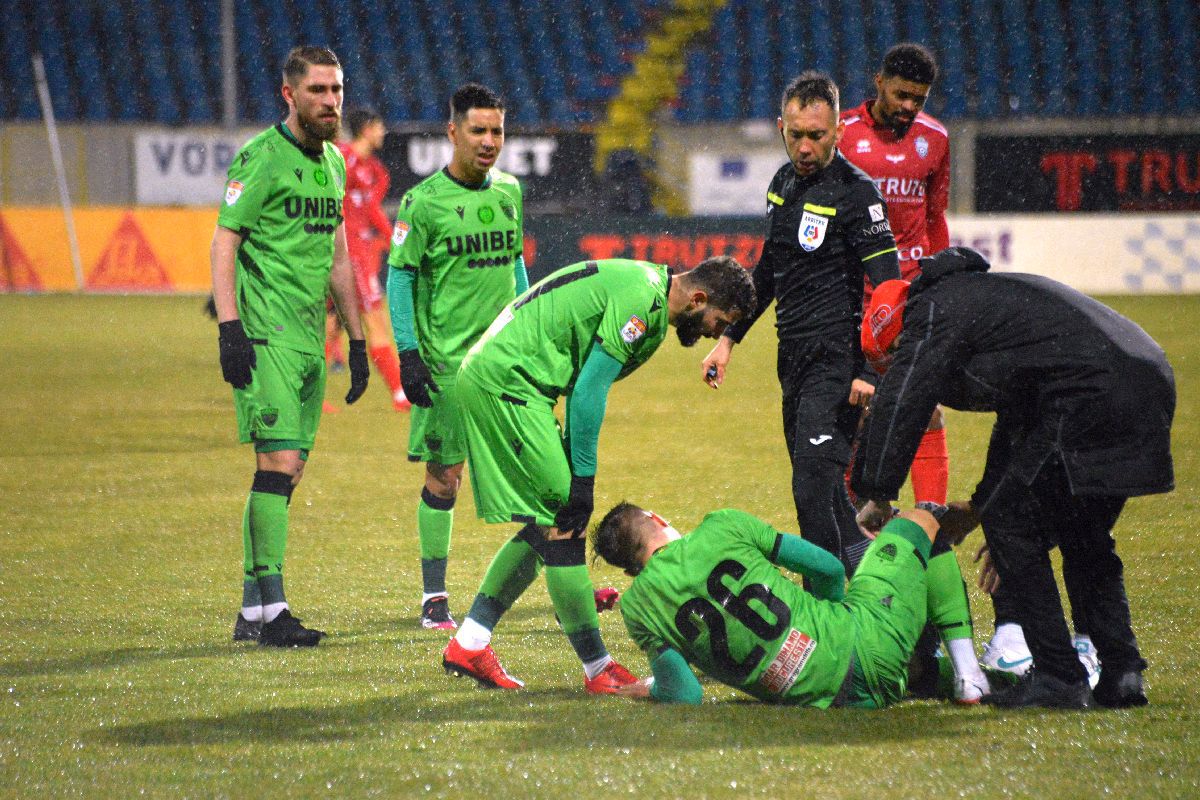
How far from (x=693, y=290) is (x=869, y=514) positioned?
6.39 ft

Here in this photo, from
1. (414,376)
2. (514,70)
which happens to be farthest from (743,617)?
(514,70)

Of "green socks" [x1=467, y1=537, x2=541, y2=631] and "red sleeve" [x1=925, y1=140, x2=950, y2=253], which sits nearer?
"green socks" [x1=467, y1=537, x2=541, y2=631]

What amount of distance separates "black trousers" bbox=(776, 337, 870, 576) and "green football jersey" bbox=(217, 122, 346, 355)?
173cm

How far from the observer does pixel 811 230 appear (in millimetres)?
5258

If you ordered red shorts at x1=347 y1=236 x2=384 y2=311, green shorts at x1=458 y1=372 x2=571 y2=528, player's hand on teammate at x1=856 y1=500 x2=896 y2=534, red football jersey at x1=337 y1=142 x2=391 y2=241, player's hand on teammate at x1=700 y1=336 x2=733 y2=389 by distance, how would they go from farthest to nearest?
red football jersey at x1=337 y1=142 x2=391 y2=241 < red shorts at x1=347 y1=236 x2=384 y2=311 < player's hand on teammate at x1=856 y1=500 x2=896 y2=534 < player's hand on teammate at x1=700 y1=336 x2=733 y2=389 < green shorts at x1=458 y1=372 x2=571 y2=528

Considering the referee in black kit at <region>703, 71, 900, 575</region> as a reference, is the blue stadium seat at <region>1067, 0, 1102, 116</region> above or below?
above

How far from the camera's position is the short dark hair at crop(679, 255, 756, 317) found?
4457 millimetres

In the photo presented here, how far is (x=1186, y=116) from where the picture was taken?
75.7 ft

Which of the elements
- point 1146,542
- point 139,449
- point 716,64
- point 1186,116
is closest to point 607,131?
point 716,64

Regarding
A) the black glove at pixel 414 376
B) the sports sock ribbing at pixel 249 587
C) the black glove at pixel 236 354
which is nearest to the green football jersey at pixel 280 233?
the black glove at pixel 236 354

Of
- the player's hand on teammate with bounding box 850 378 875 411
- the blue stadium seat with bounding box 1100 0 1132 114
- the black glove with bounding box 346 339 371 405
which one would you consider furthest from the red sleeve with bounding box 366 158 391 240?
the blue stadium seat with bounding box 1100 0 1132 114

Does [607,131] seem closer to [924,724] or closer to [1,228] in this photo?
[1,228]

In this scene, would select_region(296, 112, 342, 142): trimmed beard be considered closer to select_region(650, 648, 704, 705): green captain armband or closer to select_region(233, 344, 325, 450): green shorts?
select_region(233, 344, 325, 450): green shorts

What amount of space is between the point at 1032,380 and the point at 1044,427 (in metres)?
0.14
